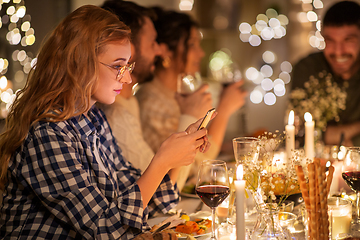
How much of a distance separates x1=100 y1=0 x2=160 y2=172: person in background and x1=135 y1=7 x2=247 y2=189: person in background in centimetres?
35

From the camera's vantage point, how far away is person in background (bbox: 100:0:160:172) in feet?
5.46

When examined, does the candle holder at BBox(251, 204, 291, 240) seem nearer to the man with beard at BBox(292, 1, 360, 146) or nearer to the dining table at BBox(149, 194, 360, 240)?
the dining table at BBox(149, 194, 360, 240)

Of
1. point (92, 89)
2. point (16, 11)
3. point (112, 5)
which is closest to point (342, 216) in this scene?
point (92, 89)

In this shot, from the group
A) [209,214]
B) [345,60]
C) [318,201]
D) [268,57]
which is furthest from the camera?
[268,57]

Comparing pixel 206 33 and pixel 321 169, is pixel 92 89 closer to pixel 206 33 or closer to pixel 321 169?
pixel 321 169

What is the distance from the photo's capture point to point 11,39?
244 cm

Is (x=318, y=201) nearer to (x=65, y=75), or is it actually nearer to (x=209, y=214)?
(x=209, y=214)

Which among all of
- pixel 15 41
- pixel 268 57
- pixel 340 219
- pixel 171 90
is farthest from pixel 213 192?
pixel 268 57

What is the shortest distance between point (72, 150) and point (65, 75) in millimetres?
241

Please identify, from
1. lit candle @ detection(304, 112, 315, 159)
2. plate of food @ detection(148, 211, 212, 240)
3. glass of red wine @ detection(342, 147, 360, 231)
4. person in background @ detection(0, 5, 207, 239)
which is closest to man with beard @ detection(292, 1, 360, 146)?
lit candle @ detection(304, 112, 315, 159)

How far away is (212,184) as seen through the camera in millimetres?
967

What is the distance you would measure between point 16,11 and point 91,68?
1583 mm

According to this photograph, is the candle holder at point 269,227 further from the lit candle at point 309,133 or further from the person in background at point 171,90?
the person in background at point 171,90

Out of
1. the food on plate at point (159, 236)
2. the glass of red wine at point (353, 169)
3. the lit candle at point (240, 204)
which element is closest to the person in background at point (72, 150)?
the food on plate at point (159, 236)
